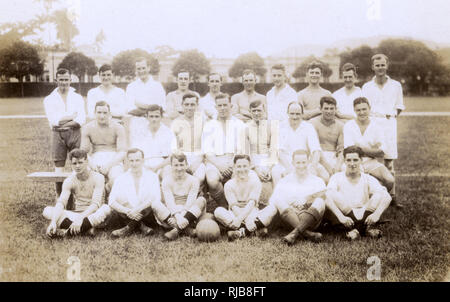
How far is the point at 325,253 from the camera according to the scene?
4117mm

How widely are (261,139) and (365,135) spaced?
3.85ft

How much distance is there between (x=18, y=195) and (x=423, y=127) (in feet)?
29.6

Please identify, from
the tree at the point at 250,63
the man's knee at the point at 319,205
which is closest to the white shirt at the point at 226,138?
the tree at the point at 250,63

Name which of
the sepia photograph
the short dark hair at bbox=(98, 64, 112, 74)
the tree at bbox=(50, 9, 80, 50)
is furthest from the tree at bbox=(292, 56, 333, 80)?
the tree at bbox=(50, 9, 80, 50)

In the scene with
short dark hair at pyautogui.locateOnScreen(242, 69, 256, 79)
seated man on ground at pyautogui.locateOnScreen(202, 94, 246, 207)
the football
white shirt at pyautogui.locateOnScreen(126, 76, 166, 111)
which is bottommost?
the football

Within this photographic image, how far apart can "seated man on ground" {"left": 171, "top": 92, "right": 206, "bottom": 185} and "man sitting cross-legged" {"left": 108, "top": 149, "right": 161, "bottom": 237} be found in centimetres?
58

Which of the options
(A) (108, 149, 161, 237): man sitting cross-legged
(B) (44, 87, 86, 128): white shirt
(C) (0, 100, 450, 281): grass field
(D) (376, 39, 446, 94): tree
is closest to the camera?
(C) (0, 100, 450, 281): grass field

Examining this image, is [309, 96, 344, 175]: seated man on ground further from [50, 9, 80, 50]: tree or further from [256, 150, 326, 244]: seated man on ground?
[50, 9, 80, 50]: tree

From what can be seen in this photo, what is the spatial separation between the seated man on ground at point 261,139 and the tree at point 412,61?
172cm

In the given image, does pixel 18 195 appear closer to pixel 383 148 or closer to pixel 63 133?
pixel 63 133

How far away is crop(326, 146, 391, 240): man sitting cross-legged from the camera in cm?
445

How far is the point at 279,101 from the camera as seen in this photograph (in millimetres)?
5434

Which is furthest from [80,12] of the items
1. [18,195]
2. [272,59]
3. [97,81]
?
[18,195]

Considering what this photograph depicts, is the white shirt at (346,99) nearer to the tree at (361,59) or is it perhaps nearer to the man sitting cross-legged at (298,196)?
the tree at (361,59)
